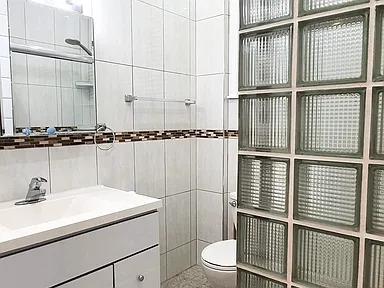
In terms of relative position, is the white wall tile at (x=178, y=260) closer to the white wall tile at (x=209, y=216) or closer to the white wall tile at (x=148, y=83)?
the white wall tile at (x=209, y=216)

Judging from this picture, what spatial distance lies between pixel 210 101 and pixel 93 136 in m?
1.00

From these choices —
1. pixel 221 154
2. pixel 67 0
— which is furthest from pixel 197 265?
pixel 67 0

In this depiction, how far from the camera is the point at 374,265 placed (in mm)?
729

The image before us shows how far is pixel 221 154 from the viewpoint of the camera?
2395 mm

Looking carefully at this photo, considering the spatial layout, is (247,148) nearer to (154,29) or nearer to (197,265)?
(154,29)

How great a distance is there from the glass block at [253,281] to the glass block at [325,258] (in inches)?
3.0

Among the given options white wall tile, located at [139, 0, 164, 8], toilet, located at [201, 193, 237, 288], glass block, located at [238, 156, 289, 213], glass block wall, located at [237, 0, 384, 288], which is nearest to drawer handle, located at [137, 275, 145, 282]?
toilet, located at [201, 193, 237, 288]

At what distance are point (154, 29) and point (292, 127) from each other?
63.1 inches

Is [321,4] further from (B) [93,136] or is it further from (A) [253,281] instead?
(B) [93,136]

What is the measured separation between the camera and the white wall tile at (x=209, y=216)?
8.02ft

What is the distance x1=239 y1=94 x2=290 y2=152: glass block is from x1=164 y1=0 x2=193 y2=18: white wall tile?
1.59 metres

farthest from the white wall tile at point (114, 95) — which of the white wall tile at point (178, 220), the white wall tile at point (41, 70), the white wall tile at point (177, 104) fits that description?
the white wall tile at point (178, 220)

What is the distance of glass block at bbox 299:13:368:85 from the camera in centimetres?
71

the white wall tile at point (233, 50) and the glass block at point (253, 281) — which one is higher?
the white wall tile at point (233, 50)
